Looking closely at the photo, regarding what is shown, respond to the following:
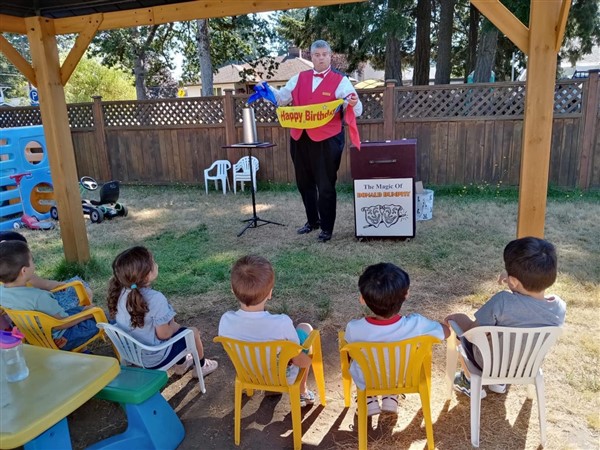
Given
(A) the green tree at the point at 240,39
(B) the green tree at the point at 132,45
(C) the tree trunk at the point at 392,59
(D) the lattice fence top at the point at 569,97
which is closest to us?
(D) the lattice fence top at the point at 569,97

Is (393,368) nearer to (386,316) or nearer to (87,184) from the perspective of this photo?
(386,316)

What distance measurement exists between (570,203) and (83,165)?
790cm

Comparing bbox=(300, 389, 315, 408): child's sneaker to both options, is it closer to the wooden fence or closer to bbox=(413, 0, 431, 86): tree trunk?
the wooden fence

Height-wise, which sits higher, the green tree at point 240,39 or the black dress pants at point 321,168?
the green tree at point 240,39

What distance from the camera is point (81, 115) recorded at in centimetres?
862

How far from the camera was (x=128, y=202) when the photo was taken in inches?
288

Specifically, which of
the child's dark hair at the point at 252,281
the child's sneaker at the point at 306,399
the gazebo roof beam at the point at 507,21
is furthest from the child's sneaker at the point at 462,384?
the gazebo roof beam at the point at 507,21

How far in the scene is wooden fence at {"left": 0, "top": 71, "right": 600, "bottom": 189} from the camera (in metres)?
6.47

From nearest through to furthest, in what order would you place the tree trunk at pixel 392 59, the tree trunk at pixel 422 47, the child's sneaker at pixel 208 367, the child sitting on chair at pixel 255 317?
1. the child sitting on chair at pixel 255 317
2. the child's sneaker at pixel 208 367
3. the tree trunk at pixel 422 47
4. the tree trunk at pixel 392 59

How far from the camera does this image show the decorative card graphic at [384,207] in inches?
180

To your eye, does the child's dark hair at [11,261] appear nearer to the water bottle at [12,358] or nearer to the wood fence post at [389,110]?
the water bottle at [12,358]

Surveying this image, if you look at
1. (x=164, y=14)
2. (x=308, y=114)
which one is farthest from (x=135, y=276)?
(x=308, y=114)

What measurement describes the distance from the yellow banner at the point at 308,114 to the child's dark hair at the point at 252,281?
276cm

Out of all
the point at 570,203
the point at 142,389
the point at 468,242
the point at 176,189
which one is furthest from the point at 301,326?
the point at 176,189
